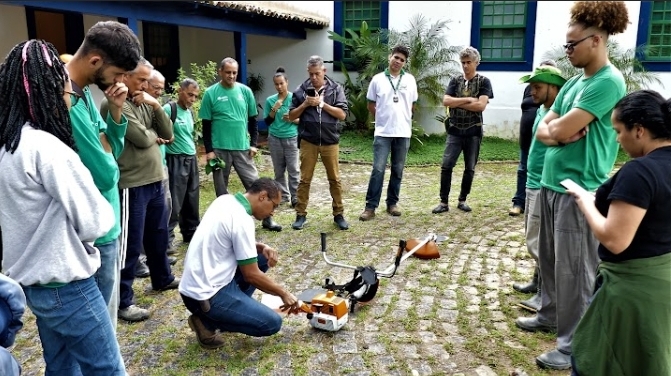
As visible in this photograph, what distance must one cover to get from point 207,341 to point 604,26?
2987mm

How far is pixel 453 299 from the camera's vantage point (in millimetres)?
4293

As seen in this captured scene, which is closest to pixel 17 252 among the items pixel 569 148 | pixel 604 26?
pixel 569 148

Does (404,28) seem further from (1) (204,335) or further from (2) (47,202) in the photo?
(2) (47,202)

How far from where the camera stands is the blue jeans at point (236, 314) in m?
3.42

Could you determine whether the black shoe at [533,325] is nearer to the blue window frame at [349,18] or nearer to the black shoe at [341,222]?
the black shoe at [341,222]

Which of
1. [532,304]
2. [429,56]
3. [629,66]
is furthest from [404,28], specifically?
[532,304]

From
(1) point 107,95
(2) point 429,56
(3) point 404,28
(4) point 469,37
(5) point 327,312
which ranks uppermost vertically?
(3) point 404,28

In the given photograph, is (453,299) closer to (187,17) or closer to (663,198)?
(663,198)

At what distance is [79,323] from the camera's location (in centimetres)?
213

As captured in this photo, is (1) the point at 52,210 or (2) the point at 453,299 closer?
(1) the point at 52,210

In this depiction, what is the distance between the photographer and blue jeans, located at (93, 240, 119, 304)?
2.66 m

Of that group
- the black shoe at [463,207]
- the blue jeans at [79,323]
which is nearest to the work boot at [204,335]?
the blue jeans at [79,323]

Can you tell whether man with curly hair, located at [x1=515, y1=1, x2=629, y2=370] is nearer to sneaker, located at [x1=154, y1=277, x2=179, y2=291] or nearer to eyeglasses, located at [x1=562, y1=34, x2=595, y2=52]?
eyeglasses, located at [x1=562, y1=34, x2=595, y2=52]

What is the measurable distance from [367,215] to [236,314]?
11.2 ft
